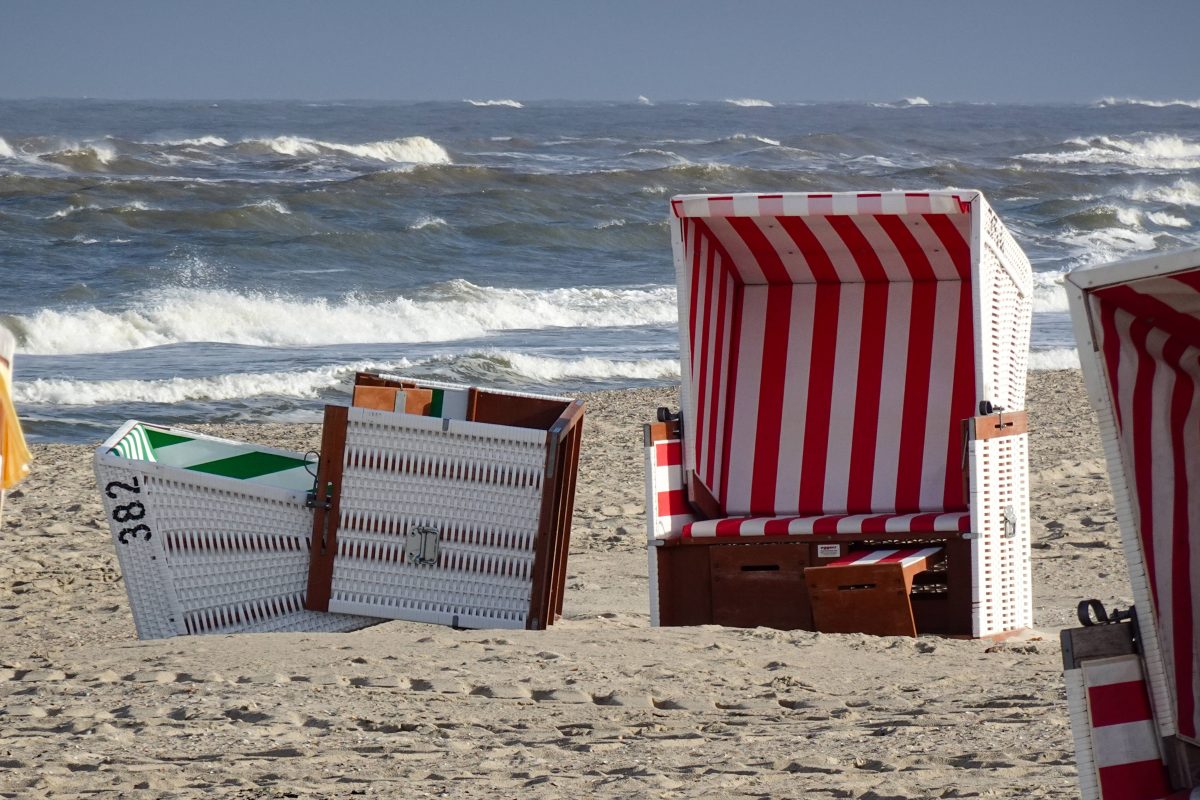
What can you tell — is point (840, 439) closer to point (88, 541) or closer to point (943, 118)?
point (88, 541)

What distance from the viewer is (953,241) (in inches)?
248

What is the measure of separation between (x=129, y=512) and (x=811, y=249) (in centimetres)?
318

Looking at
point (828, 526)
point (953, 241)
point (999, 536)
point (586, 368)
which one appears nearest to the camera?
point (999, 536)

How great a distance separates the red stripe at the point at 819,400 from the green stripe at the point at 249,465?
7.52 feet

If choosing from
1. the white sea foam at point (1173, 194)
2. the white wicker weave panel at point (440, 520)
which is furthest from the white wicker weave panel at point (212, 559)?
the white sea foam at point (1173, 194)

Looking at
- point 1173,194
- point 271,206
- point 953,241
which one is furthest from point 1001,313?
point 1173,194

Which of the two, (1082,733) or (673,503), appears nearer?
(1082,733)

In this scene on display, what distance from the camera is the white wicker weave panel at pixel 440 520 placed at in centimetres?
532

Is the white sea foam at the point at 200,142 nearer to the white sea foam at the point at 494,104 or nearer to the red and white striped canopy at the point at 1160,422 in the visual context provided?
the red and white striped canopy at the point at 1160,422

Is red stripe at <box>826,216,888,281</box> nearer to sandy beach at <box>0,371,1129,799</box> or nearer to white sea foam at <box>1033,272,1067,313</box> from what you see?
sandy beach at <box>0,371,1129,799</box>

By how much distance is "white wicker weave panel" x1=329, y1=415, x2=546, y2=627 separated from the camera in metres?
5.32

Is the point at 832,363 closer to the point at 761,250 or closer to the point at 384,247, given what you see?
the point at 761,250

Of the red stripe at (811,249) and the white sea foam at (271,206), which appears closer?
the red stripe at (811,249)

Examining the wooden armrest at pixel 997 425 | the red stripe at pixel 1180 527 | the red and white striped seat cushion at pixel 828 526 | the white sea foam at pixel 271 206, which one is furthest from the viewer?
the white sea foam at pixel 271 206
